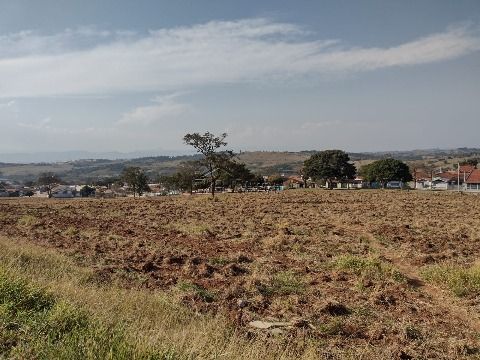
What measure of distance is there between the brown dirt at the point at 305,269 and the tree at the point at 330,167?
225ft

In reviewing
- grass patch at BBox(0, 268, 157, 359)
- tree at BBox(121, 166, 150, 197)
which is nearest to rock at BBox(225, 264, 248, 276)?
grass patch at BBox(0, 268, 157, 359)

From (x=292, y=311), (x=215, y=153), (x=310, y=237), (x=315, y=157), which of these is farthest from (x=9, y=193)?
(x=292, y=311)

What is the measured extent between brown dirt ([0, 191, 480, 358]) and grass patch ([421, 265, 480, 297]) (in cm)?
35

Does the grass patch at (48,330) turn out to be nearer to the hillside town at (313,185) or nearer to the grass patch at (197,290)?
the grass patch at (197,290)

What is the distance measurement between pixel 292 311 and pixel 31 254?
8.70 metres

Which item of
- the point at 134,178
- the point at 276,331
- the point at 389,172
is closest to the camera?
the point at 276,331

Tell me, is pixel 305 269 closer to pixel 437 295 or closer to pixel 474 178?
pixel 437 295

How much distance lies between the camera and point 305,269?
1429cm

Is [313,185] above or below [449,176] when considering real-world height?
above

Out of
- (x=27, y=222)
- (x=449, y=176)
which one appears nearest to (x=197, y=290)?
(x=27, y=222)

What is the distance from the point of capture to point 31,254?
14.0 meters

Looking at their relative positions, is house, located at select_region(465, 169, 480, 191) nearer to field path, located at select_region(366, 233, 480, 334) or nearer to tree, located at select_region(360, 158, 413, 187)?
tree, located at select_region(360, 158, 413, 187)

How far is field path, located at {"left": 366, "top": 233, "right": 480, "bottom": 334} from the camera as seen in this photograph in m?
9.95

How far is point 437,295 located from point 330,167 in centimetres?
8623
